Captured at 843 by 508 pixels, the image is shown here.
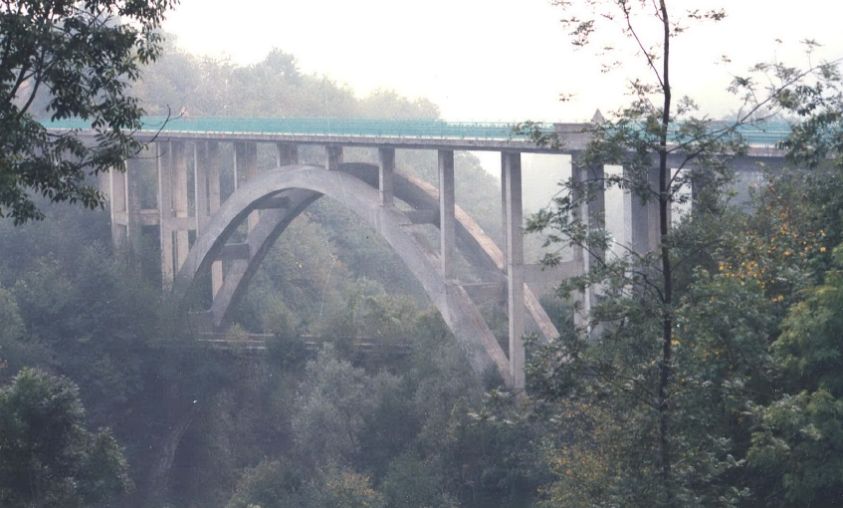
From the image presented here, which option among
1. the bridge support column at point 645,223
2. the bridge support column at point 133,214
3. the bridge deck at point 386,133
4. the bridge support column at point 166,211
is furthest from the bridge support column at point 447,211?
the bridge support column at point 133,214

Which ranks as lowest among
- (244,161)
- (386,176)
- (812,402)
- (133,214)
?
(812,402)

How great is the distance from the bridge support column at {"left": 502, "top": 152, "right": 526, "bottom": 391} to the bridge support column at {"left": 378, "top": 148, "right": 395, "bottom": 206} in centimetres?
511

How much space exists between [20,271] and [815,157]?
35.6 meters

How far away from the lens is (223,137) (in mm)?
38562

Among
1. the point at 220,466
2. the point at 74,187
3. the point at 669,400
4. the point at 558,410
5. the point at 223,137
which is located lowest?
the point at 220,466

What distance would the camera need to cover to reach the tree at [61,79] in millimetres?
12039

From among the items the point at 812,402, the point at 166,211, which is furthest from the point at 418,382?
the point at 812,402

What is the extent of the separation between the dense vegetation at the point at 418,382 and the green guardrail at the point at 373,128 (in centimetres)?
113

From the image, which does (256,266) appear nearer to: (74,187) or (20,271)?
(20,271)

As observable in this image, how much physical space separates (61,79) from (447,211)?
57.1 feet

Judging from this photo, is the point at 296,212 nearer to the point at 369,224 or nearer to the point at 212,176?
the point at 212,176

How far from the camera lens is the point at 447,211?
2942 cm

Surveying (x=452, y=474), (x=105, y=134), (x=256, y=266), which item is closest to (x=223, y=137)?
(x=256, y=266)

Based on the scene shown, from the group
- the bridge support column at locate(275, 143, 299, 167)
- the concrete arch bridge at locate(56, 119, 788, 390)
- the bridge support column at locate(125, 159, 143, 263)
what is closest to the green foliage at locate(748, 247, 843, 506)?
the concrete arch bridge at locate(56, 119, 788, 390)
